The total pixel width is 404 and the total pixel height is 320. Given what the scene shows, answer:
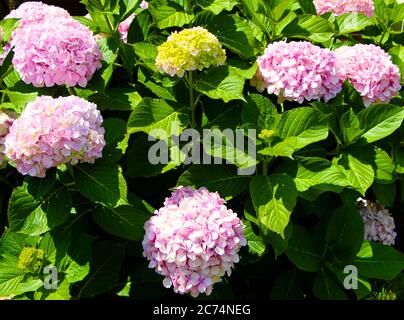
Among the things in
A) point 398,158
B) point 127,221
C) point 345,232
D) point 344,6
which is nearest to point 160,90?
point 127,221

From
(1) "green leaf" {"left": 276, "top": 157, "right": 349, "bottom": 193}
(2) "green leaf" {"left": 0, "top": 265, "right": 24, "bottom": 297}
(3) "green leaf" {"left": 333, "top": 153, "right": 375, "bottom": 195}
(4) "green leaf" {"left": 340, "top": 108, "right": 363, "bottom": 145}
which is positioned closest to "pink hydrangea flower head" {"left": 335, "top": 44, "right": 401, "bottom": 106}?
(4) "green leaf" {"left": 340, "top": 108, "right": 363, "bottom": 145}

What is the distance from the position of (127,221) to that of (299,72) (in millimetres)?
714

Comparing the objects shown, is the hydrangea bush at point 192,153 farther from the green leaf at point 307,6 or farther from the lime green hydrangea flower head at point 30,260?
the green leaf at point 307,6

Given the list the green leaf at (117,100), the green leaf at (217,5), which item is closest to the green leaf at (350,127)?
the green leaf at (217,5)

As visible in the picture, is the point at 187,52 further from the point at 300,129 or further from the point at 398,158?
the point at 398,158

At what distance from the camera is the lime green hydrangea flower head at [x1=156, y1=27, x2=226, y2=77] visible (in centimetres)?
162

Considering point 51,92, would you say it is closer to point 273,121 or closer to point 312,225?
point 273,121

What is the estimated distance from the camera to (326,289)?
1.80 metres

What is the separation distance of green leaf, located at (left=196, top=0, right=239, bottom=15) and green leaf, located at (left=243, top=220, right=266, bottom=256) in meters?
0.75

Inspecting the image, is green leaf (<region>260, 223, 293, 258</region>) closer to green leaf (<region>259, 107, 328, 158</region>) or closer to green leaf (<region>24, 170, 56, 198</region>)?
green leaf (<region>259, 107, 328, 158</region>)

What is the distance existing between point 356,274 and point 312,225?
389 mm

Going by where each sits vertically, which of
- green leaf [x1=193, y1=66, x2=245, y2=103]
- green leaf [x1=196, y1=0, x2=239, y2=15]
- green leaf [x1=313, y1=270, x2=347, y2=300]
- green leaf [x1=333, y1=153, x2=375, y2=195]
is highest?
green leaf [x1=196, y1=0, x2=239, y2=15]

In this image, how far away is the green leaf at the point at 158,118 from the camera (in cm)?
168

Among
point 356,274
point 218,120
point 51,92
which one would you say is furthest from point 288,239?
point 51,92
